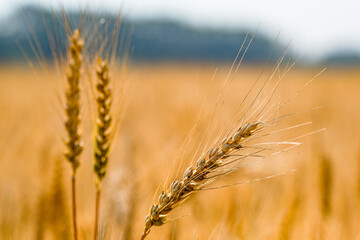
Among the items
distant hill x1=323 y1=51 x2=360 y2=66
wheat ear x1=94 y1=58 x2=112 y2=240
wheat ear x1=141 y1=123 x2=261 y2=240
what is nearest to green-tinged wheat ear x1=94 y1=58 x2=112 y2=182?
wheat ear x1=94 y1=58 x2=112 y2=240

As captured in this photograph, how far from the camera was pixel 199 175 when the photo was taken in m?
0.77

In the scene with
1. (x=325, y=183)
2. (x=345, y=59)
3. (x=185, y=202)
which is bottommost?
(x=345, y=59)

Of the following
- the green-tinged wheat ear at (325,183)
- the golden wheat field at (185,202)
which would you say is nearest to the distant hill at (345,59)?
the golden wheat field at (185,202)

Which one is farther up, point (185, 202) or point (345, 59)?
point (185, 202)

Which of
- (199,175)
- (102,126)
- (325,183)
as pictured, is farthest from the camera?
(325,183)

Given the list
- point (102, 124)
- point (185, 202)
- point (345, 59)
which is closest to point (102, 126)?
point (102, 124)

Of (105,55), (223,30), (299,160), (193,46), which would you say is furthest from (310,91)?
A: (223,30)

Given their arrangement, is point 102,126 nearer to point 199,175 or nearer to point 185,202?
point 199,175

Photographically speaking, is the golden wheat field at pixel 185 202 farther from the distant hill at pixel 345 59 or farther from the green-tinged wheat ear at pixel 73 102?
the distant hill at pixel 345 59

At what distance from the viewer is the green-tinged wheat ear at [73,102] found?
0.95 meters

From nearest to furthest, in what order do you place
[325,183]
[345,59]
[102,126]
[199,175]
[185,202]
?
1. [199,175]
2. [102,126]
3. [325,183]
4. [185,202]
5. [345,59]

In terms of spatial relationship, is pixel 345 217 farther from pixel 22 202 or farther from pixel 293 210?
pixel 22 202

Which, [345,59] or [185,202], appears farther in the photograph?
[345,59]

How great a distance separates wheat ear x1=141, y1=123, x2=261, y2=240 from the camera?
75 cm
